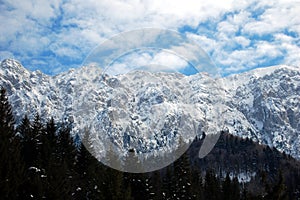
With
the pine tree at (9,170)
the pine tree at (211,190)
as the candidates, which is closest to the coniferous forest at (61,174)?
the pine tree at (9,170)

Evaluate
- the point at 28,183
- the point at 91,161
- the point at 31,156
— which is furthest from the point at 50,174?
the point at 91,161

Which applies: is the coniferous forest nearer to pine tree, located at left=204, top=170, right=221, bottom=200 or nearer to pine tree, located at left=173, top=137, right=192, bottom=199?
pine tree, located at left=173, top=137, right=192, bottom=199

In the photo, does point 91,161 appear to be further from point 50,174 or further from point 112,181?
point 50,174

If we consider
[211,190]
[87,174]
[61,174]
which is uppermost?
[211,190]

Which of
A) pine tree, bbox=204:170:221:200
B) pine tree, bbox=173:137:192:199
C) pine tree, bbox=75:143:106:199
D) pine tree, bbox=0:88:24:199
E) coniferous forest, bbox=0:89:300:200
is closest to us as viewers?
pine tree, bbox=0:88:24:199

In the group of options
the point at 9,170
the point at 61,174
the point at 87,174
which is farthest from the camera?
the point at 87,174

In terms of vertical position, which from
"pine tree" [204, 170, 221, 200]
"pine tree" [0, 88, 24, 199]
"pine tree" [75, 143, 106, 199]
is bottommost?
"pine tree" [0, 88, 24, 199]

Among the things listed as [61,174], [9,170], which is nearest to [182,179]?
[61,174]

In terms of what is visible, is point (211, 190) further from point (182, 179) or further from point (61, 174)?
point (61, 174)

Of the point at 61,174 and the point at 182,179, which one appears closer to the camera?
the point at 61,174

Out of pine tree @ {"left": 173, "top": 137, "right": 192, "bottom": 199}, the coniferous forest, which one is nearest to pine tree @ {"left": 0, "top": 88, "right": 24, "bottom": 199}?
the coniferous forest

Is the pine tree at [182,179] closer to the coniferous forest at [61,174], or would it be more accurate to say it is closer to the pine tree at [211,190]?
the coniferous forest at [61,174]
